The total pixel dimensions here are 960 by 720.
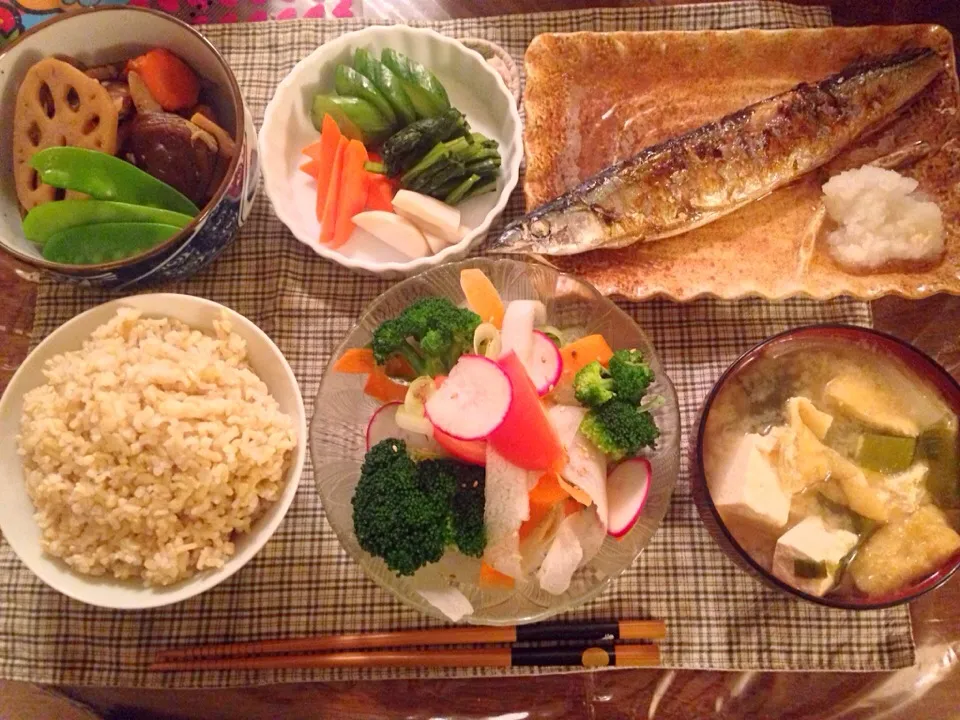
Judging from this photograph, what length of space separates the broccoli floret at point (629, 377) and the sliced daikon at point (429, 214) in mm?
499

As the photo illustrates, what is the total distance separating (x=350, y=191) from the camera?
1.54 m

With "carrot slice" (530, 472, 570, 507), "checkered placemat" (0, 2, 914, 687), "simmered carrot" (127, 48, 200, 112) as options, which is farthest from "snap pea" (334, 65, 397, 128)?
"carrot slice" (530, 472, 570, 507)

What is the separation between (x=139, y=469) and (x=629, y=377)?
0.86m

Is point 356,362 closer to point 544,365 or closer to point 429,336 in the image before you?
point 429,336

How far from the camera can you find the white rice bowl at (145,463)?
1.18 metres

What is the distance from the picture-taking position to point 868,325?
5.13ft

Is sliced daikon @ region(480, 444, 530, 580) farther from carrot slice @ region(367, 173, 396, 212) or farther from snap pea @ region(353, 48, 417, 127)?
snap pea @ region(353, 48, 417, 127)

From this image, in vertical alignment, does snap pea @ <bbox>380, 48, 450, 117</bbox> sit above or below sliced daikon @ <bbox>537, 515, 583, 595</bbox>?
above

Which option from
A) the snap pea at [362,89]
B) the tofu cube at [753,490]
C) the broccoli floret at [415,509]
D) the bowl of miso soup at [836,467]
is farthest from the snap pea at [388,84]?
the tofu cube at [753,490]

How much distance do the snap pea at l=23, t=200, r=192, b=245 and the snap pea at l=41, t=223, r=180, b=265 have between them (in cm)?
1

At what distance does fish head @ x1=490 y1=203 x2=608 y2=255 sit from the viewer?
1.48 m

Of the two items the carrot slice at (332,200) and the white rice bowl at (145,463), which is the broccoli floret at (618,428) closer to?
the white rice bowl at (145,463)

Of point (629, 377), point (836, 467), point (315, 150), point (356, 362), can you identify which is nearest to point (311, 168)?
point (315, 150)

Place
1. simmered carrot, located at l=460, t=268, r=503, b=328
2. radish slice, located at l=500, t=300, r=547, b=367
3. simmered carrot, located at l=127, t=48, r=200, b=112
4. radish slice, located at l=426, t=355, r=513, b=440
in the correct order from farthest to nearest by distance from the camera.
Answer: simmered carrot, located at l=127, t=48, r=200, b=112, simmered carrot, located at l=460, t=268, r=503, b=328, radish slice, located at l=500, t=300, r=547, b=367, radish slice, located at l=426, t=355, r=513, b=440
